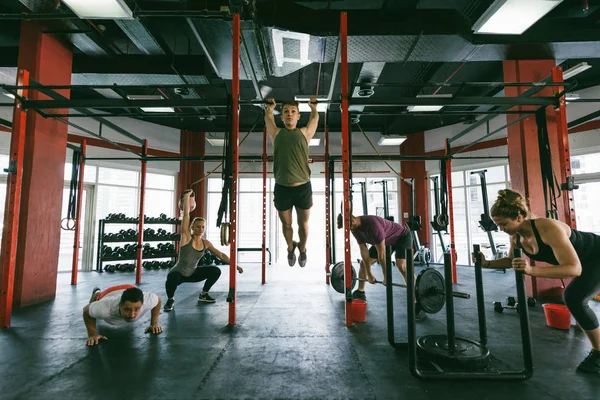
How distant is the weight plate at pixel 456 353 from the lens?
6.64ft

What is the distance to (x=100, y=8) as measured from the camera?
3412 millimetres

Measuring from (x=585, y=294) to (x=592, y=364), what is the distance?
44 centimetres

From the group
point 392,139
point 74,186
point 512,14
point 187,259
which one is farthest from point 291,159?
point 392,139

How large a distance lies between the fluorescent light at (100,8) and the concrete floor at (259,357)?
3.35 meters

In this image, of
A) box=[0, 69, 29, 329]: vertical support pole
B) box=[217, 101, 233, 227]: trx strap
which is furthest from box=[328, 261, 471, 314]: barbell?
box=[0, 69, 29, 329]: vertical support pole

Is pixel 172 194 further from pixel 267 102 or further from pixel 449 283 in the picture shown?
pixel 449 283

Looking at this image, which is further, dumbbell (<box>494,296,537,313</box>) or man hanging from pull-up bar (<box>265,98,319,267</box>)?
→ dumbbell (<box>494,296,537,313</box>)

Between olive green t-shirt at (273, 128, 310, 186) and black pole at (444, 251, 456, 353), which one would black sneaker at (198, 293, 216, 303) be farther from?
black pole at (444, 251, 456, 353)

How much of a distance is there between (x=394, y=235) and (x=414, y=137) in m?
7.24

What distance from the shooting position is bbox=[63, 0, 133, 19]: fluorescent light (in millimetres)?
3312

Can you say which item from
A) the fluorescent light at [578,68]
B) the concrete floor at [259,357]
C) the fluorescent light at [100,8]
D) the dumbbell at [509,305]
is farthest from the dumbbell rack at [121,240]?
the fluorescent light at [578,68]

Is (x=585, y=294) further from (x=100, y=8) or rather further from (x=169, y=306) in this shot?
(x=100, y=8)

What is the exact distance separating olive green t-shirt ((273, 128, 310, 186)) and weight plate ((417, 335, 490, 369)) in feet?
5.99

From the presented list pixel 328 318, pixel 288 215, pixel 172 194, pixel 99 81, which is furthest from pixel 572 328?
pixel 172 194
